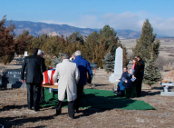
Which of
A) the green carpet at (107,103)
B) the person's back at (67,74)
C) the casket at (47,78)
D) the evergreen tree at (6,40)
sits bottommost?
the green carpet at (107,103)

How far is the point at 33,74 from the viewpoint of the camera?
8.37 m

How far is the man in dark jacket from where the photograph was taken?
27.5 ft

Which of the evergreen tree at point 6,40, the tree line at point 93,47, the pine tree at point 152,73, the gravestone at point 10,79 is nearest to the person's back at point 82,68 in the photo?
the gravestone at point 10,79

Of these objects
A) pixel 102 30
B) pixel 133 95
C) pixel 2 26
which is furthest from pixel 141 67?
pixel 102 30

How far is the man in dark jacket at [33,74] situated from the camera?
27.5 feet

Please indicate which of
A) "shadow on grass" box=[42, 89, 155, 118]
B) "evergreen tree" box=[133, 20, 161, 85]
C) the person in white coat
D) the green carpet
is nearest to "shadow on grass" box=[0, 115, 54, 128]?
the person in white coat

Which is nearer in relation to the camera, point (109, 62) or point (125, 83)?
point (125, 83)

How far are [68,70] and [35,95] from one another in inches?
60.8

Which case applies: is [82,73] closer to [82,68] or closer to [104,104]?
[82,68]

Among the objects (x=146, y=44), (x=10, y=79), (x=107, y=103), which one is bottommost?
(x=107, y=103)

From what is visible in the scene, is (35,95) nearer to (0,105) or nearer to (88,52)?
(0,105)

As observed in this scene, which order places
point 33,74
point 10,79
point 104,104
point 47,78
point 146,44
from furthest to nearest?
1. point 146,44
2. point 10,79
3. point 47,78
4. point 104,104
5. point 33,74

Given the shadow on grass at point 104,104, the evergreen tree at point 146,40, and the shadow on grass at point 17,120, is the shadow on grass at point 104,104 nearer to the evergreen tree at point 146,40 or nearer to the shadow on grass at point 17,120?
the shadow on grass at point 17,120

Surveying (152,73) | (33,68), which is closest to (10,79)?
(33,68)
